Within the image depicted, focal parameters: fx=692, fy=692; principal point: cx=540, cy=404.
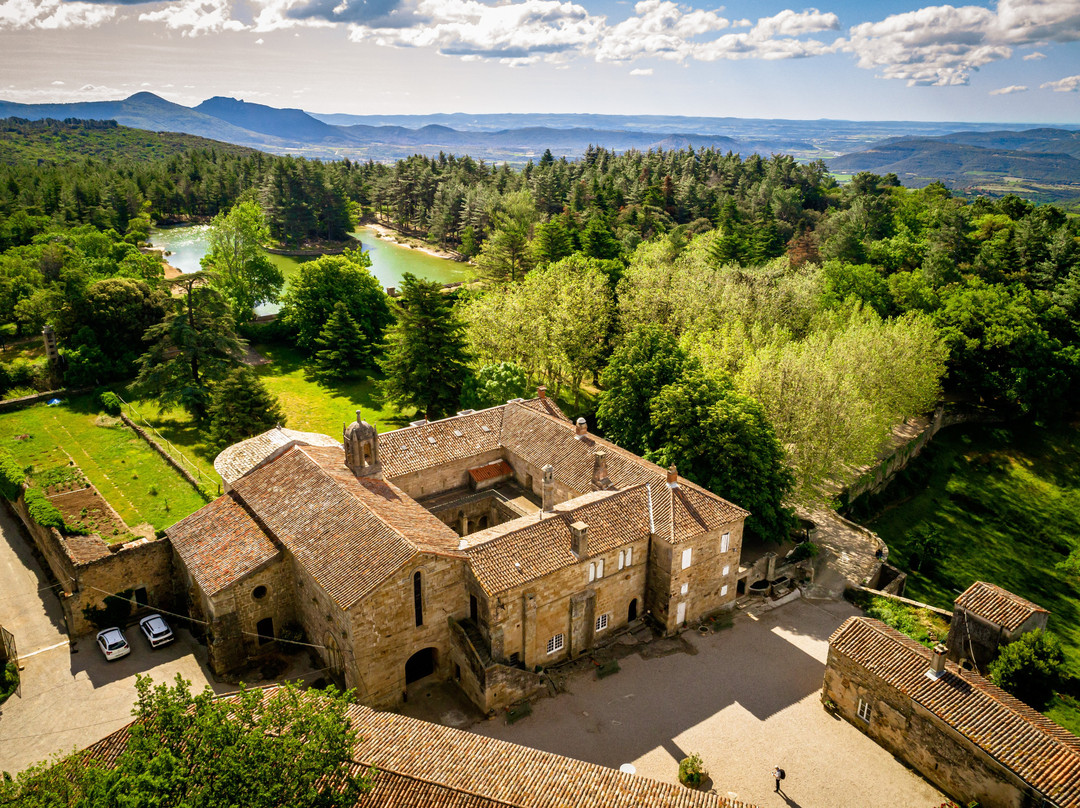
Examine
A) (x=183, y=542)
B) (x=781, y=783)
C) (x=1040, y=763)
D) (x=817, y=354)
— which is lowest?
(x=781, y=783)

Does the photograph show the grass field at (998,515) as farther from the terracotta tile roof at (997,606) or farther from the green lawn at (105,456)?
the green lawn at (105,456)

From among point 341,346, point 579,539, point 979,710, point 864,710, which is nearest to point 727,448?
point 579,539

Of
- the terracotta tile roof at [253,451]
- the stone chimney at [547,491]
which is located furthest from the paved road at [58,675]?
the stone chimney at [547,491]

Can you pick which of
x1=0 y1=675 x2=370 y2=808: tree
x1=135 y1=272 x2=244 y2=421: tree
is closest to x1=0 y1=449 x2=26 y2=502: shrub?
x1=135 y1=272 x2=244 y2=421: tree

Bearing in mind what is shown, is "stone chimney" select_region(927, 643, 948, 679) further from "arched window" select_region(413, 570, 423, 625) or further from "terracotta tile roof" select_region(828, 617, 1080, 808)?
"arched window" select_region(413, 570, 423, 625)

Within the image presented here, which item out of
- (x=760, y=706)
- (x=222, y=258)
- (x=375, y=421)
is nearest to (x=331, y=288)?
(x=222, y=258)

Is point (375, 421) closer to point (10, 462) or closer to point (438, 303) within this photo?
point (438, 303)
